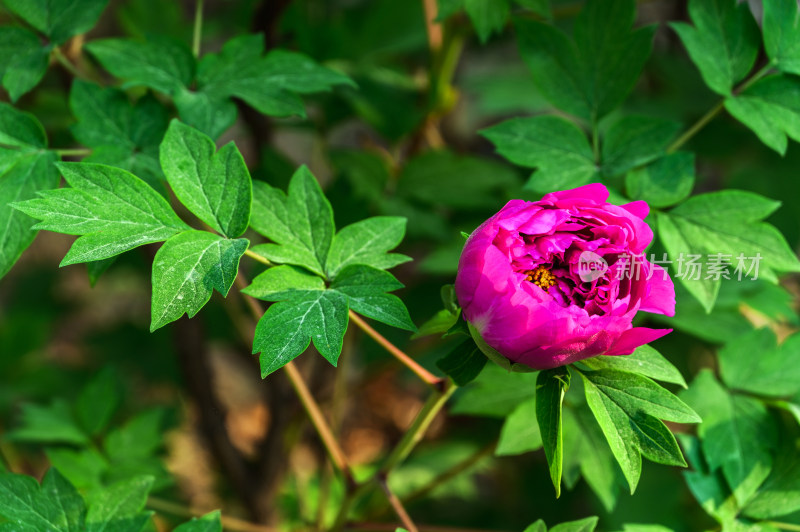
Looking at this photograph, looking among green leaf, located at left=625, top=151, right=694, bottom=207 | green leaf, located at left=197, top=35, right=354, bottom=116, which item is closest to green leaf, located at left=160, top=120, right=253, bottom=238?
green leaf, located at left=197, top=35, right=354, bottom=116

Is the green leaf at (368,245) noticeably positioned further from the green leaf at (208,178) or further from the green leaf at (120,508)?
the green leaf at (120,508)

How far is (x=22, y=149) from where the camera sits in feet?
2.70

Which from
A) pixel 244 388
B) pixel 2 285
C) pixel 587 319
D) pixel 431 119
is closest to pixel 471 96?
pixel 431 119

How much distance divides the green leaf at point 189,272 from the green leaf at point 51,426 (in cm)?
62

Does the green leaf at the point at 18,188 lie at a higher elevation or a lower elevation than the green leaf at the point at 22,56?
lower

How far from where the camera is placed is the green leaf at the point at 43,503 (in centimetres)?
75

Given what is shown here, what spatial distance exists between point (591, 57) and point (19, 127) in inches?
27.0

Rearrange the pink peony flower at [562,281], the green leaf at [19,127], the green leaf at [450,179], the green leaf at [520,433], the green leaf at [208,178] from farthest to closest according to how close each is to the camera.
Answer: the green leaf at [450,179] → the green leaf at [520,433] → the green leaf at [19,127] → the green leaf at [208,178] → the pink peony flower at [562,281]

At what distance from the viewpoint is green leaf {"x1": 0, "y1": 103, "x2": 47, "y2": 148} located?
82 cm

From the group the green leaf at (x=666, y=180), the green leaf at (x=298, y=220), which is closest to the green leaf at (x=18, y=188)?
the green leaf at (x=298, y=220)

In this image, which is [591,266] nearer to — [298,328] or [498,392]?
[298,328]

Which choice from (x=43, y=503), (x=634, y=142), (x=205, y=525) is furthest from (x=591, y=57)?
(x=43, y=503)

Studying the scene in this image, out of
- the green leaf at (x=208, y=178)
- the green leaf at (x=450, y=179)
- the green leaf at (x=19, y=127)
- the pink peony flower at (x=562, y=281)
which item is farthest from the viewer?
the green leaf at (x=450, y=179)

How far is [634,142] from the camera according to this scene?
2.87 ft
